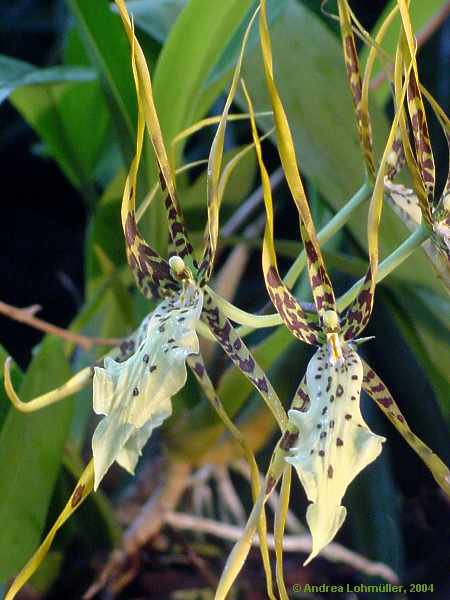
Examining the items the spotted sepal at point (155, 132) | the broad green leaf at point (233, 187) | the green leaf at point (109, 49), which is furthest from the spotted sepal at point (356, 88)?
the broad green leaf at point (233, 187)

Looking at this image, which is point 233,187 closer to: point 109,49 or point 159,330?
point 109,49

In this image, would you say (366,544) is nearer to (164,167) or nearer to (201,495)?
(201,495)

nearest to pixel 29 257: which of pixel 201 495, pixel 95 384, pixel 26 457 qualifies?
pixel 201 495

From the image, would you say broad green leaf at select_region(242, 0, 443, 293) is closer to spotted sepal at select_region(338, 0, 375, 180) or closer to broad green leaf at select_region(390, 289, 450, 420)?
broad green leaf at select_region(390, 289, 450, 420)

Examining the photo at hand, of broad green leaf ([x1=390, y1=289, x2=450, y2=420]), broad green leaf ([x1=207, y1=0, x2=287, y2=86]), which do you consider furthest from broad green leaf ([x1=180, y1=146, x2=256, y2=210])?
broad green leaf ([x1=390, y1=289, x2=450, y2=420])

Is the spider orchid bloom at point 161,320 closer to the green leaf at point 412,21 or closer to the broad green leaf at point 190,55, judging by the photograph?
the broad green leaf at point 190,55

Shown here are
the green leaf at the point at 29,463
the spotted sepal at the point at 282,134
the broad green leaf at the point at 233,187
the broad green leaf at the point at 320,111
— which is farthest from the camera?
the broad green leaf at the point at 233,187
